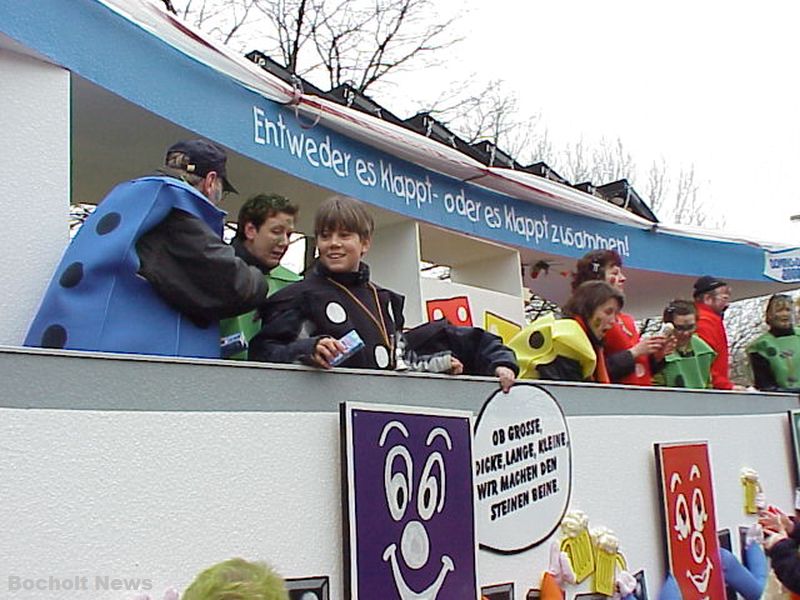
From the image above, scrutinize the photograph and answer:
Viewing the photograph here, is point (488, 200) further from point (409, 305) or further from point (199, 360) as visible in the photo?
point (199, 360)

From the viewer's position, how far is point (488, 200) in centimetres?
573

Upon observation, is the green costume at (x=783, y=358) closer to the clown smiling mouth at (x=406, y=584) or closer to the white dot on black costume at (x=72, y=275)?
the clown smiling mouth at (x=406, y=584)

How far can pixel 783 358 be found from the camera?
597 cm

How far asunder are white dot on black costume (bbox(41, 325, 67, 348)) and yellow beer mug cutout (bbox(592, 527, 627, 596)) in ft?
6.35

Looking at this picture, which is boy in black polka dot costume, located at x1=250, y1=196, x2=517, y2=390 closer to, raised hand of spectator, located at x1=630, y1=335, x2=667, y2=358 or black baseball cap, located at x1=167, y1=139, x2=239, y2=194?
black baseball cap, located at x1=167, y1=139, x2=239, y2=194

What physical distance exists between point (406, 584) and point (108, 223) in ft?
3.69

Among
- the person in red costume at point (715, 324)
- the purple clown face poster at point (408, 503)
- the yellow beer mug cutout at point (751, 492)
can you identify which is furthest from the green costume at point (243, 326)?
the person in red costume at point (715, 324)

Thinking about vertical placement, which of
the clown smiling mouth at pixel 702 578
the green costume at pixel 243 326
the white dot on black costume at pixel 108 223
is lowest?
the clown smiling mouth at pixel 702 578

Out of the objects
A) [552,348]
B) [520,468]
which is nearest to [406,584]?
[520,468]

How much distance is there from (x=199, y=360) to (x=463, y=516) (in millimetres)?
986

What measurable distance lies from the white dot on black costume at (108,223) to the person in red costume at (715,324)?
355 centimetres

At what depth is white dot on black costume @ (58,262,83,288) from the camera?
7.62 ft

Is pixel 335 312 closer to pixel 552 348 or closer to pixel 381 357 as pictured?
pixel 381 357

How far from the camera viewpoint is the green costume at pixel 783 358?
596 cm
